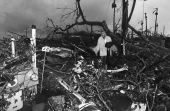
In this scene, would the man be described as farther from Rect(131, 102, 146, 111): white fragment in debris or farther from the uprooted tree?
Rect(131, 102, 146, 111): white fragment in debris

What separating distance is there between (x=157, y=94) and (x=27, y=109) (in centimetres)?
260

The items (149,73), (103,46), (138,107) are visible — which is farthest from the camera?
(103,46)

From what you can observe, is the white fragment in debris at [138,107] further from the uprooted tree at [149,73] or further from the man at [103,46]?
the man at [103,46]

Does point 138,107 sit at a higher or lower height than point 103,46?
lower

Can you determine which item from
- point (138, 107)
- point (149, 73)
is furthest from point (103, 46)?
point (138, 107)

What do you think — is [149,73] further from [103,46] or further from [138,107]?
[103,46]

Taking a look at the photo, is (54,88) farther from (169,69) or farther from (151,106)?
(169,69)

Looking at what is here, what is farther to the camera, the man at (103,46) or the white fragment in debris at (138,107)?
the man at (103,46)

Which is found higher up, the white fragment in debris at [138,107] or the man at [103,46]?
the man at [103,46]

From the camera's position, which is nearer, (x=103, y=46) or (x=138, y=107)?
(x=138, y=107)

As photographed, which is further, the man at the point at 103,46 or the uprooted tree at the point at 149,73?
the man at the point at 103,46

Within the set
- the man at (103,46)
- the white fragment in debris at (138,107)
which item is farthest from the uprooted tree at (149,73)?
the man at (103,46)

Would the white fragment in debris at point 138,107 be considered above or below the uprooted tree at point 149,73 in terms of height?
below

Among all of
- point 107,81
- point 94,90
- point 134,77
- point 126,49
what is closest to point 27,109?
point 94,90
